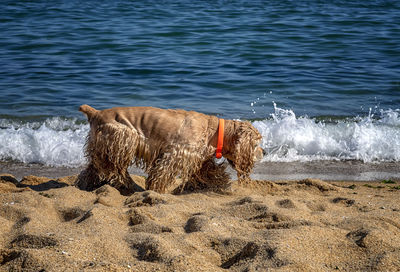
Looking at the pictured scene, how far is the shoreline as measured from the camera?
7113 mm

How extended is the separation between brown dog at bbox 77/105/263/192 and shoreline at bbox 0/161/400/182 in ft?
5.10

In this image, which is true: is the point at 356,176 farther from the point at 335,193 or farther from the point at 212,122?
the point at 212,122

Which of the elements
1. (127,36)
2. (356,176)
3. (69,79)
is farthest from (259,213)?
(127,36)

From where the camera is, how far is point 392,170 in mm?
7426

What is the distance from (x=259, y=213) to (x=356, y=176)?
312 cm

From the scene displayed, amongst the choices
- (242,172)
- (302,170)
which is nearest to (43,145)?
(242,172)

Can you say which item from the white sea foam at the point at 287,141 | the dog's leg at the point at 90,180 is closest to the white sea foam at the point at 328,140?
the white sea foam at the point at 287,141

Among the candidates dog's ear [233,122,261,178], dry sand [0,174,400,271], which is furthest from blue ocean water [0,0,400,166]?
dry sand [0,174,400,271]

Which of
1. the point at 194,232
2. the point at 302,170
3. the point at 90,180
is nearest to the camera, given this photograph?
the point at 194,232

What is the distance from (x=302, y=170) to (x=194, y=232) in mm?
3820

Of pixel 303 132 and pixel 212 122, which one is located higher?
pixel 212 122

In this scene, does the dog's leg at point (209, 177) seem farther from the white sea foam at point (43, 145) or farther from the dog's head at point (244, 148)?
the white sea foam at point (43, 145)

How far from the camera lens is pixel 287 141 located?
8227 mm

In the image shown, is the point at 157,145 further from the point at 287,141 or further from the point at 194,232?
the point at 287,141
